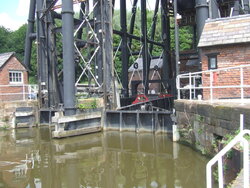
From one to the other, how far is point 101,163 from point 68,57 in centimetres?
705

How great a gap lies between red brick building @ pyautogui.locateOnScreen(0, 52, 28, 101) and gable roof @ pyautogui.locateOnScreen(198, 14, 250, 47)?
12.2 metres

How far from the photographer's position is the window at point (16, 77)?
1988cm

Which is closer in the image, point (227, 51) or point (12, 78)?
point (227, 51)

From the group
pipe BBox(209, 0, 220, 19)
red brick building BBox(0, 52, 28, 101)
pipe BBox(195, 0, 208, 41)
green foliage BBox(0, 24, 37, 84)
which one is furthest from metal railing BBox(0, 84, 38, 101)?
green foliage BBox(0, 24, 37, 84)

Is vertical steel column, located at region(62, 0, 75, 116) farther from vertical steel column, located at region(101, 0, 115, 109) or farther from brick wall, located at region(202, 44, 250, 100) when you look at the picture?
brick wall, located at region(202, 44, 250, 100)

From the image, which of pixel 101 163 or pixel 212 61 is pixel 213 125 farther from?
pixel 212 61

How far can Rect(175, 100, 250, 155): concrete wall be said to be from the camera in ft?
24.8

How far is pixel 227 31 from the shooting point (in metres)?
11.7

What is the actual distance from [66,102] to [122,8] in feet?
32.2

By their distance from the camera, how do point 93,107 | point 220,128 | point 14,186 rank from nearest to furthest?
point 14,186 < point 220,128 < point 93,107

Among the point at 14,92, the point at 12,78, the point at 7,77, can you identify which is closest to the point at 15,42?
the point at 12,78

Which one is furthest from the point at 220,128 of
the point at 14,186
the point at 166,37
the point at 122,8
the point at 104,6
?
the point at 166,37

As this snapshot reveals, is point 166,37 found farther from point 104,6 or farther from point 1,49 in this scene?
point 1,49

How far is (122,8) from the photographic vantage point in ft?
70.8
